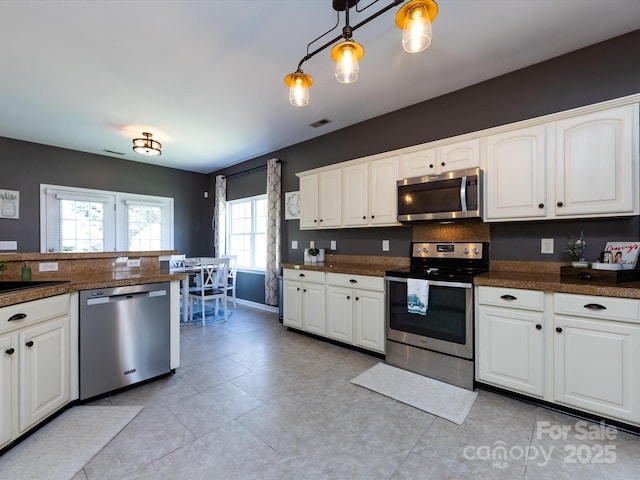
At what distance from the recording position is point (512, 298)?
216 centimetres

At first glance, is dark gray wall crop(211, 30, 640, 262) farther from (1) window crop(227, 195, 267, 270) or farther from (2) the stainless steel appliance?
(1) window crop(227, 195, 267, 270)

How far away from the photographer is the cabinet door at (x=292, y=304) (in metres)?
3.69

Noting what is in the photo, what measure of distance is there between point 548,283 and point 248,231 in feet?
15.3

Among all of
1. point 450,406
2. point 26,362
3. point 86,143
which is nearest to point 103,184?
point 86,143

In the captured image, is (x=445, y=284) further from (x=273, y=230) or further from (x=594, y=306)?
(x=273, y=230)

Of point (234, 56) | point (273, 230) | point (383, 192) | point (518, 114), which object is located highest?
point (234, 56)

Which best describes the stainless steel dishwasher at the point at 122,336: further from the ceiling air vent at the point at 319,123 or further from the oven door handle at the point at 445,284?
the ceiling air vent at the point at 319,123

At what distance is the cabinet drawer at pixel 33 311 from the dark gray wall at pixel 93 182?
357cm

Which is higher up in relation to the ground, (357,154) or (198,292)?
(357,154)

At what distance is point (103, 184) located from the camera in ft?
16.9

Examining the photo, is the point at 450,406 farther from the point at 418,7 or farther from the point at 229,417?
the point at 418,7

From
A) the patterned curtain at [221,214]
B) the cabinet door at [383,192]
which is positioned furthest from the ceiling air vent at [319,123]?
the patterned curtain at [221,214]

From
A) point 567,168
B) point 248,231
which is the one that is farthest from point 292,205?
point 567,168

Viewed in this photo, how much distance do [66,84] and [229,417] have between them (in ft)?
11.1
